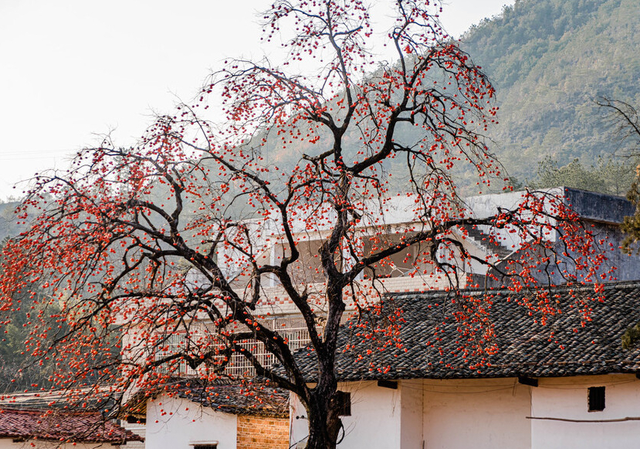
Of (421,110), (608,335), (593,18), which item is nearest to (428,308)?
(608,335)

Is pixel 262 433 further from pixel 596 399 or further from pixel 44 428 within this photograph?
pixel 596 399

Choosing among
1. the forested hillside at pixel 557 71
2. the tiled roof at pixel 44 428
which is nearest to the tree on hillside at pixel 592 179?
the forested hillside at pixel 557 71

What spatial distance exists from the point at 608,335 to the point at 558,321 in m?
1.37

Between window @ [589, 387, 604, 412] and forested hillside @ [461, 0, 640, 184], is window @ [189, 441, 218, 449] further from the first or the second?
forested hillside @ [461, 0, 640, 184]

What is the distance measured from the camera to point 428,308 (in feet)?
60.0

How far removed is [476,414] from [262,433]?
4.83 metres

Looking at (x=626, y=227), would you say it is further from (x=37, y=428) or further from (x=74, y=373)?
(x=37, y=428)

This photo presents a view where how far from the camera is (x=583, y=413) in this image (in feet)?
46.4

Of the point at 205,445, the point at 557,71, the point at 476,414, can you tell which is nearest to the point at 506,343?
the point at 476,414

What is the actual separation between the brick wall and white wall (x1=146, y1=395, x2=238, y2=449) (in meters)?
0.19

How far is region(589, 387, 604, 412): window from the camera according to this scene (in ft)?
46.3

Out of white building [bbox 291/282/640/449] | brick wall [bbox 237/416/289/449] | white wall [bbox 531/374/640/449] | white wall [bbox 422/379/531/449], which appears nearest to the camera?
white wall [bbox 531/374/640/449]

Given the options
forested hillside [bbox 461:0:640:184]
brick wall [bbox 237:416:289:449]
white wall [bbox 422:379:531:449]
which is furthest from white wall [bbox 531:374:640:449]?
forested hillside [bbox 461:0:640:184]

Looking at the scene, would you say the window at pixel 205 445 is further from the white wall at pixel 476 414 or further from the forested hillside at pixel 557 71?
the forested hillside at pixel 557 71
